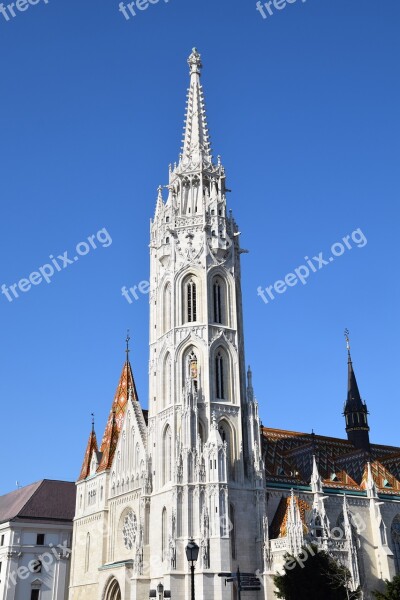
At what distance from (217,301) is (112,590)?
2201 centimetres

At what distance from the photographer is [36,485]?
70.9 meters

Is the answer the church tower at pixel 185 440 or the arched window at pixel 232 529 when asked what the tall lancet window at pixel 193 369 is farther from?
the arched window at pixel 232 529

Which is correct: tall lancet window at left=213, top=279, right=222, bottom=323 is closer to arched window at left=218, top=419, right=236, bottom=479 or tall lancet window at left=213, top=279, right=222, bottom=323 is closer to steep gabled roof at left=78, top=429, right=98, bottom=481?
arched window at left=218, top=419, right=236, bottom=479

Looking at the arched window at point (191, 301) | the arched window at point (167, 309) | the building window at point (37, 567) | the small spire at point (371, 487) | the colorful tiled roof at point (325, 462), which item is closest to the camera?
the arched window at point (191, 301)

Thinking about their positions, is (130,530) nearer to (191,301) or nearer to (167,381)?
(167,381)

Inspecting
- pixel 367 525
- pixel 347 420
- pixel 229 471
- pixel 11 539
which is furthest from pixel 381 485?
pixel 11 539

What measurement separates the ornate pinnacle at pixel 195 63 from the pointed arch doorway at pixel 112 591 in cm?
4273

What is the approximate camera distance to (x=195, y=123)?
203 ft

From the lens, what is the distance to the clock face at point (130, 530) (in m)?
51.5

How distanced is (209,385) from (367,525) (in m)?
17.1

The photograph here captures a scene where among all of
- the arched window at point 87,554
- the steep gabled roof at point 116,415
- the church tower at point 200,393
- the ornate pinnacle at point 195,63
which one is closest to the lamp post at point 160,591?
the church tower at point 200,393

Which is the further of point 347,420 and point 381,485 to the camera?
point 347,420

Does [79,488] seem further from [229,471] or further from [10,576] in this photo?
[229,471]

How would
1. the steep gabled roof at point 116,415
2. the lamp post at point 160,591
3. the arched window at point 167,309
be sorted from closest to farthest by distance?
1. the lamp post at point 160,591
2. the arched window at point 167,309
3. the steep gabled roof at point 116,415
